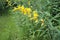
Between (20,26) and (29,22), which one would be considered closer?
(29,22)

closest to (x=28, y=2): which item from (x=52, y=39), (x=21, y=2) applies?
(x=21, y=2)

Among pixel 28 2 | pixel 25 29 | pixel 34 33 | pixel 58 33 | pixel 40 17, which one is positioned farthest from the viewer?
A: pixel 28 2

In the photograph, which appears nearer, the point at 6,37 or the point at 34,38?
the point at 34,38

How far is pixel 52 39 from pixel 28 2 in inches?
42.6

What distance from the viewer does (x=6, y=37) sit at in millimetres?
4348

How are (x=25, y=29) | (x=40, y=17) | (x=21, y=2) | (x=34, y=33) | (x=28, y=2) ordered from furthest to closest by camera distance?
(x=21, y=2) < (x=28, y=2) < (x=25, y=29) < (x=34, y=33) < (x=40, y=17)

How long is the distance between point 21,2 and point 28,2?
442 millimetres

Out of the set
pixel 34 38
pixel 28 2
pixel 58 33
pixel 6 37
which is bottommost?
pixel 6 37

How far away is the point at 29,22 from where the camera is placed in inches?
133

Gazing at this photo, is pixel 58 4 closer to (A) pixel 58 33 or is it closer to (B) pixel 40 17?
(B) pixel 40 17

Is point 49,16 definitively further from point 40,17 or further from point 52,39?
point 52,39

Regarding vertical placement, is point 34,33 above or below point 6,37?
above

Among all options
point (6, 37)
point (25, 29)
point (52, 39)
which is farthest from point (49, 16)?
point (6, 37)

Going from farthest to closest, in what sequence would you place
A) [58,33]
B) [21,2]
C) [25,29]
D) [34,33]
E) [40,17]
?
[21,2]
[25,29]
[34,33]
[40,17]
[58,33]
